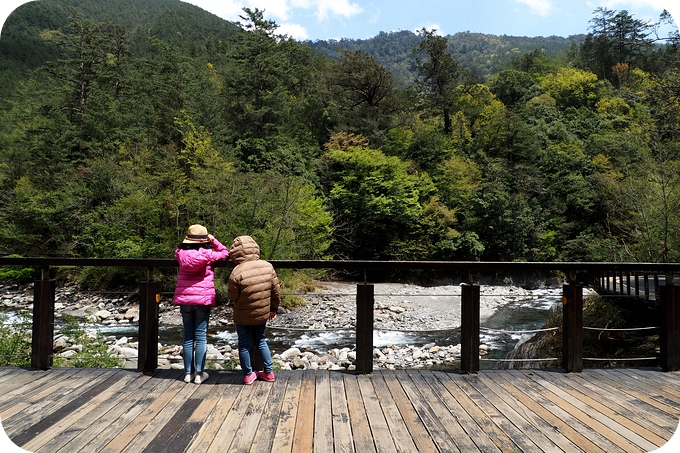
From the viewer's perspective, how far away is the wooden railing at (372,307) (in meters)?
3.38

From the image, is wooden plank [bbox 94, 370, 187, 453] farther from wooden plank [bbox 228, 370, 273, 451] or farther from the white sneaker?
wooden plank [bbox 228, 370, 273, 451]

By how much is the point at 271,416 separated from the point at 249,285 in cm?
94

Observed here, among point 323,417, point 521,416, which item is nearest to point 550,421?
point 521,416

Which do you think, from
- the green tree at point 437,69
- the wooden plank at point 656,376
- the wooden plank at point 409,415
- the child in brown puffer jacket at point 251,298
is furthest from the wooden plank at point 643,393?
the green tree at point 437,69

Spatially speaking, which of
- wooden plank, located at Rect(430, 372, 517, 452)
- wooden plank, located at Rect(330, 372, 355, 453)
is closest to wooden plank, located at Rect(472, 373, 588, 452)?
wooden plank, located at Rect(430, 372, 517, 452)

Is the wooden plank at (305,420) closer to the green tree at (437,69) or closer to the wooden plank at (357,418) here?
the wooden plank at (357,418)

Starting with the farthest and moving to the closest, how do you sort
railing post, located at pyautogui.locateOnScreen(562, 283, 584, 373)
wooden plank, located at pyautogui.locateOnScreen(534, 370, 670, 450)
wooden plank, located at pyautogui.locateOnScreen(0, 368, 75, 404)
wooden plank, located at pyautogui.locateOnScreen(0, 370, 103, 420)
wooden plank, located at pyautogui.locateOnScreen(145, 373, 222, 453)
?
1. railing post, located at pyautogui.locateOnScreen(562, 283, 584, 373)
2. wooden plank, located at pyautogui.locateOnScreen(0, 368, 75, 404)
3. wooden plank, located at pyautogui.locateOnScreen(0, 370, 103, 420)
4. wooden plank, located at pyautogui.locateOnScreen(534, 370, 670, 450)
5. wooden plank, located at pyautogui.locateOnScreen(145, 373, 222, 453)

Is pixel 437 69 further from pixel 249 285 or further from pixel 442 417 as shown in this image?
pixel 442 417

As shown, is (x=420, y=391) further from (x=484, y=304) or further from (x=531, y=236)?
(x=531, y=236)

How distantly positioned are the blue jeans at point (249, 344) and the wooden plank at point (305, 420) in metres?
0.33

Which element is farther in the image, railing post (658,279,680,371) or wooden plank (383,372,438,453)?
railing post (658,279,680,371)

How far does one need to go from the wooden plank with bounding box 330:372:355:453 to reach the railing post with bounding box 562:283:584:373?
6.20ft

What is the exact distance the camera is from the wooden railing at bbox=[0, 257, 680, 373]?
133 inches

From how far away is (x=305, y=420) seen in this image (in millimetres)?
2492
